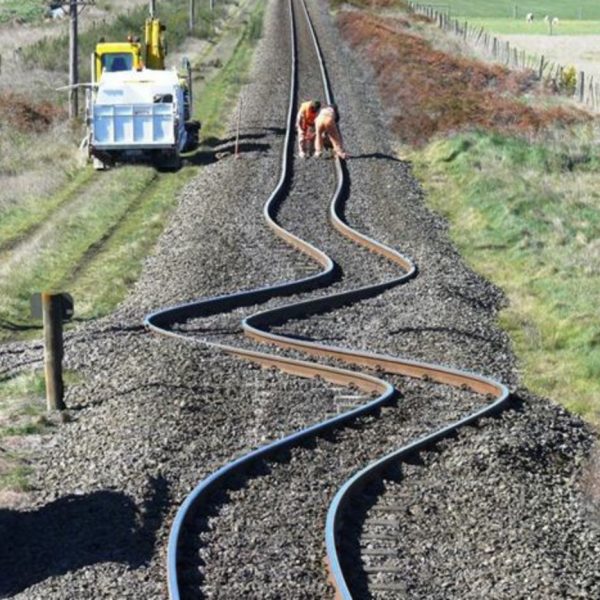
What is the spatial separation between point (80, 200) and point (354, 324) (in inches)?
455

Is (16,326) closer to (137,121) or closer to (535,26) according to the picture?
(137,121)

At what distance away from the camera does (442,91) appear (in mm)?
42938

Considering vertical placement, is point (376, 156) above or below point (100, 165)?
above

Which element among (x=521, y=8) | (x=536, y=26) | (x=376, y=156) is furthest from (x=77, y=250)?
(x=521, y=8)

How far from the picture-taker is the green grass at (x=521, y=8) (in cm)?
12005

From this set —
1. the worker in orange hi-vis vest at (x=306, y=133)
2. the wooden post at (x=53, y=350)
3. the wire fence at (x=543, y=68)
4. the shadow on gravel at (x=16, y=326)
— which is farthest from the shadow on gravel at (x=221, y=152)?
the wire fence at (x=543, y=68)

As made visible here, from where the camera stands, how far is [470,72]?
163 ft

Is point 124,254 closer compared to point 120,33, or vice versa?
point 124,254

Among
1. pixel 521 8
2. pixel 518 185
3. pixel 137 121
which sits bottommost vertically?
pixel 521 8

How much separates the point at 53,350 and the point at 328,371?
3.06 meters

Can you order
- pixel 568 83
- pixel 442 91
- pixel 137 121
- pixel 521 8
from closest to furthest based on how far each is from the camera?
pixel 137 121, pixel 442 91, pixel 568 83, pixel 521 8

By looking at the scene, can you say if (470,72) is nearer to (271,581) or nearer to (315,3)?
(315,3)

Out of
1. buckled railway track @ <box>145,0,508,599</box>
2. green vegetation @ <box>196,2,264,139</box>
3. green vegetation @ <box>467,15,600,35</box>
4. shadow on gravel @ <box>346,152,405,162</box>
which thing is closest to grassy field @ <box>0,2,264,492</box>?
buckled railway track @ <box>145,0,508,599</box>

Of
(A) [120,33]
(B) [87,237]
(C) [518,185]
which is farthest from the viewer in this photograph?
(A) [120,33]
